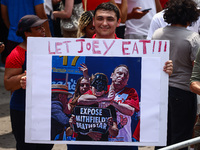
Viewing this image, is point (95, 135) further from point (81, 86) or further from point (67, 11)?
point (67, 11)

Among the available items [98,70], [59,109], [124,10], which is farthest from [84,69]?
[124,10]

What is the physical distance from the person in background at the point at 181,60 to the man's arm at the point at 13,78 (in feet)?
4.86

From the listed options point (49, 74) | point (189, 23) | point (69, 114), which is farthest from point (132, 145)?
point (189, 23)

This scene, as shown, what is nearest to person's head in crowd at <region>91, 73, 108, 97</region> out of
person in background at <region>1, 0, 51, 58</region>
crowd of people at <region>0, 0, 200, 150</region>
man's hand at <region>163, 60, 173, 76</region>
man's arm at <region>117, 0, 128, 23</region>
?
crowd of people at <region>0, 0, 200, 150</region>

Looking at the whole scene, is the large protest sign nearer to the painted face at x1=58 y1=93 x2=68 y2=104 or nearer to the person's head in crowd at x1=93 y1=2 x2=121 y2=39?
the painted face at x1=58 y1=93 x2=68 y2=104

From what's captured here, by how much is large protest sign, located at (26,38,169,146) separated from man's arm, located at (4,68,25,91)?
68 cm

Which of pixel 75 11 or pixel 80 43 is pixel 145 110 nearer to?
pixel 80 43

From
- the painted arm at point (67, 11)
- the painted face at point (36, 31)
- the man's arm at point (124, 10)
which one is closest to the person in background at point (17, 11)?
the painted arm at point (67, 11)

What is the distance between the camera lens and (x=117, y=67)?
10.9ft

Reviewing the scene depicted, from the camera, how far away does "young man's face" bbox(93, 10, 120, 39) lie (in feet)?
12.1

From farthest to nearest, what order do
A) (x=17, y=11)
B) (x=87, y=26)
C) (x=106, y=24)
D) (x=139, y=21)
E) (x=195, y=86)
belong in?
(x=139, y=21), (x=17, y=11), (x=87, y=26), (x=195, y=86), (x=106, y=24)

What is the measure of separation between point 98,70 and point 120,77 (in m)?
0.16

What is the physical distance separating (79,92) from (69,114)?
173 mm

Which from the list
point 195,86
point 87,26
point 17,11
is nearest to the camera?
point 195,86
